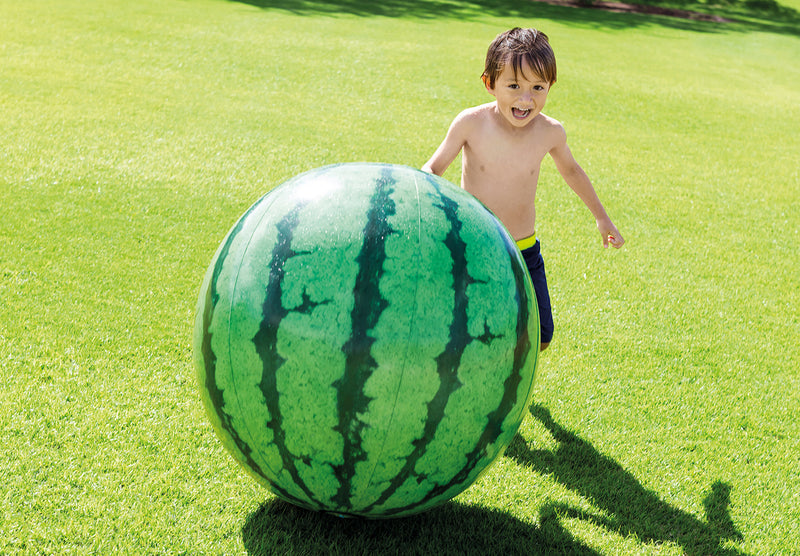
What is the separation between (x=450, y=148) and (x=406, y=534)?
185 cm

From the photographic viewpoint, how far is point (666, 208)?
7.91 metres

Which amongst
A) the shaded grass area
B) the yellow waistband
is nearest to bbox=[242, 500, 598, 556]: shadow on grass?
the shaded grass area

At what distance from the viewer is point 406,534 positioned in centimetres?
315

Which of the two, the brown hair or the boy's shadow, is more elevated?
the brown hair

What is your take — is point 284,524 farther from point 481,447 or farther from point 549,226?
point 549,226

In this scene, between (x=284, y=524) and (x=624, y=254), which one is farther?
(x=624, y=254)

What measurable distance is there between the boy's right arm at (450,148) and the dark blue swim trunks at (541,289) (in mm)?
645

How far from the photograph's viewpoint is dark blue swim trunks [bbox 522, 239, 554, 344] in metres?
4.03

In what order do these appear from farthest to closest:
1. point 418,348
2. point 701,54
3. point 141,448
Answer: point 701,54 → point 141,448 → point 418,348

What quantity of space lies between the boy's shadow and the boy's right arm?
56.4 inches

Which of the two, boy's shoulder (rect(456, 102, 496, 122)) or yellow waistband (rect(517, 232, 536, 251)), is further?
yellow waistband (rect(517, 232, 536, 251))

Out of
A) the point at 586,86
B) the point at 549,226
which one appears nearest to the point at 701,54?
the point at 586,86

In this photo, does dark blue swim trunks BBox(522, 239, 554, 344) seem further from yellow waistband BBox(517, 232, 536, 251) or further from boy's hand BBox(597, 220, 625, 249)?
boy's hand BBox(597, 220, 625, 249)

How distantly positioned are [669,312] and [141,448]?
376cm
